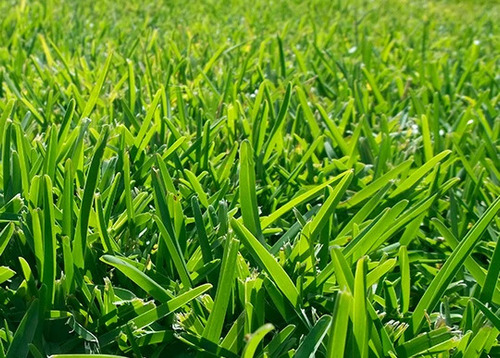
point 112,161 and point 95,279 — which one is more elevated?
point 112,161

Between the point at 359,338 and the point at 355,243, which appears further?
the point at 355,243

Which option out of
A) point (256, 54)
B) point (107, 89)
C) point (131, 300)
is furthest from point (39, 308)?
point (256, 54)

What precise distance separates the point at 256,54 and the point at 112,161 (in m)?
1.29

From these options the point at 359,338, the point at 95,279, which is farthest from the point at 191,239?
the point at 359,338

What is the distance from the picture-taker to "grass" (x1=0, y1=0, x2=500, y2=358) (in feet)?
3.04

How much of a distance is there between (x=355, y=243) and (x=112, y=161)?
1.73 feet

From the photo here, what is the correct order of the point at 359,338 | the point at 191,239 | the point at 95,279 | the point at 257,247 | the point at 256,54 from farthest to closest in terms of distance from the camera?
the point at 256,54
the point at 191,239
the point at 95,279
the point at 257,247
the point at 359,338

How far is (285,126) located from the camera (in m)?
1.74

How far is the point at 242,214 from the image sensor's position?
1111 mm

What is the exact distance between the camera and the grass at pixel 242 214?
36.5 inches

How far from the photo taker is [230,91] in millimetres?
1845

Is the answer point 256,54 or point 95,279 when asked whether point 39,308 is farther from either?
point 256,54

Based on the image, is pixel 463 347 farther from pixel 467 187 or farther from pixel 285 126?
pixel 285 126

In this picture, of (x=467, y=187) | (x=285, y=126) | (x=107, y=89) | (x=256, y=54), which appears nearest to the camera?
(x=467, y=187)
